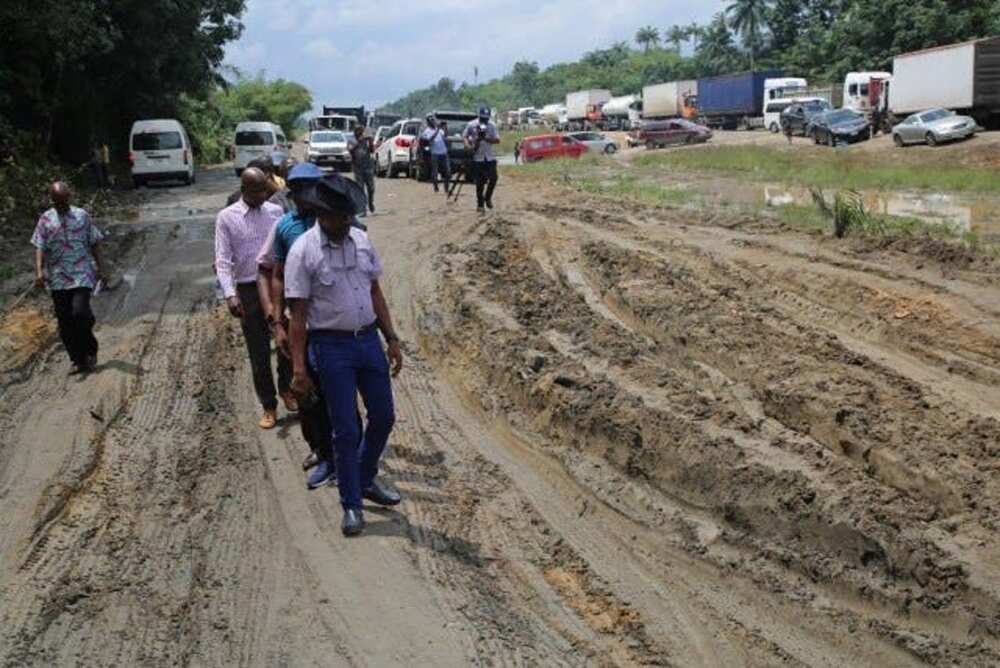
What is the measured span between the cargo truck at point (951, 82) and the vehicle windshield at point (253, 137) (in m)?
23.3

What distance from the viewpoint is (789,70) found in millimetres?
66500

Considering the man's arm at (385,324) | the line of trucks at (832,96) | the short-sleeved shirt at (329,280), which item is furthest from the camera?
the line of trucks at (832,96)

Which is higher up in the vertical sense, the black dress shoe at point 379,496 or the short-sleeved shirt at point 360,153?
the short-sleeved shirt at point 360,153

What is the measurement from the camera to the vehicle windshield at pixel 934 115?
3150cm

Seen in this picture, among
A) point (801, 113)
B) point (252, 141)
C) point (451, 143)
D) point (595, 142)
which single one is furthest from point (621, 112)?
point (451, 143)

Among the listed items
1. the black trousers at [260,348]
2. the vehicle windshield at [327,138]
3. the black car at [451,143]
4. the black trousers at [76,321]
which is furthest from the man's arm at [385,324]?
the vehicle windshield at [327,138]

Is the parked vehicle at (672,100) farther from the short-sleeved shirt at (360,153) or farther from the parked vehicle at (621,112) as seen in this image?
the short-sleeved shirt at (360,153)

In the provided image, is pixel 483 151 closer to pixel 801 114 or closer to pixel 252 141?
pixel 252 141

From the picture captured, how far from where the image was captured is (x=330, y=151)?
29719mm

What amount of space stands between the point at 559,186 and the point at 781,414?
15765mm

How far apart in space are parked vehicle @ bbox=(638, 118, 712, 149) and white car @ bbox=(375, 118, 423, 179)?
18957mm

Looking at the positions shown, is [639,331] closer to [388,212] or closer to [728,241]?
[728,241]

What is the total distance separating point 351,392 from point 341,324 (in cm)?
35

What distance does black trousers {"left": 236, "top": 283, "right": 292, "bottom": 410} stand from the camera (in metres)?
6.59
